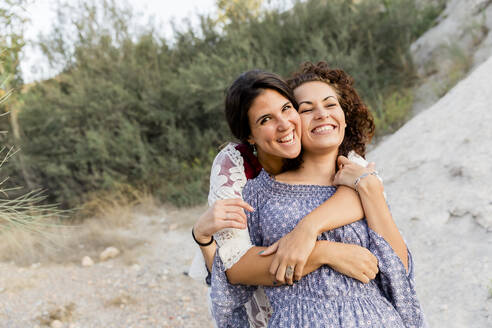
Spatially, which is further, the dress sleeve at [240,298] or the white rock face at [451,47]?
the white rock face at [451,47]

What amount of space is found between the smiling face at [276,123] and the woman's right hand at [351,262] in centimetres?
49

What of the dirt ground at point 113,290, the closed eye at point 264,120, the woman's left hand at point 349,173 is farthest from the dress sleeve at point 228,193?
the dirt ground at point 113,290

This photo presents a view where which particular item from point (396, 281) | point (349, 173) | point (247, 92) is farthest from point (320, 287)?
point (247, 92)

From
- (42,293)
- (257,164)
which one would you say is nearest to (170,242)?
(42,293)

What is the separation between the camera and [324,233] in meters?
1.83

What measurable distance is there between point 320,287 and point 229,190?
65 cm

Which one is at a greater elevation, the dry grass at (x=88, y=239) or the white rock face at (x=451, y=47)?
the white rock face at (x=451, y=47)

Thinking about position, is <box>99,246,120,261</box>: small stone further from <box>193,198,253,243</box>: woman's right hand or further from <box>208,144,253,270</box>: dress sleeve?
<box>193,198,253,243</box>: woman's right hand

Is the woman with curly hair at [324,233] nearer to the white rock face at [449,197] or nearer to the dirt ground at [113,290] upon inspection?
the white rock face at [449,197]

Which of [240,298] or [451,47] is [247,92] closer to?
[240,298]

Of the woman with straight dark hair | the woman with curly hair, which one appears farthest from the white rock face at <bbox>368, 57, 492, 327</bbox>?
the woman with straight dark hair

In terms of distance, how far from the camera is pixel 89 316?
3861 mm

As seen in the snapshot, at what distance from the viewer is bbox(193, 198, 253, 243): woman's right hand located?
174 centimetres

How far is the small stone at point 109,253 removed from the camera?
5.14m
